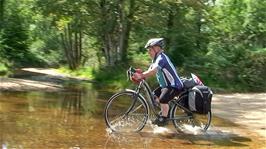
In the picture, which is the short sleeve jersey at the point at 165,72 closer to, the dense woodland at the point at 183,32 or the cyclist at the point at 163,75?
the cyclist at the point at 163,75

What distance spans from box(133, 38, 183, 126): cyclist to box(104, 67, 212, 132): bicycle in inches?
5.1

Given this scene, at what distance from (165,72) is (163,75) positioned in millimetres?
93

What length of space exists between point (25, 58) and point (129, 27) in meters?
17.5

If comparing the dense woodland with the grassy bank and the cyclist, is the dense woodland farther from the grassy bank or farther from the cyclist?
the cyclist

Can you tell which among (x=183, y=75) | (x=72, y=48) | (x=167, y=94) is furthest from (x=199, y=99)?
(x=72, y=48)

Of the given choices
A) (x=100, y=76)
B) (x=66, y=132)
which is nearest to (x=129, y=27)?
(x=100, y=76)

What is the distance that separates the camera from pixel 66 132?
361 inches

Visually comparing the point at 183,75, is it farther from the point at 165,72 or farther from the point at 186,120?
the point at 165,72

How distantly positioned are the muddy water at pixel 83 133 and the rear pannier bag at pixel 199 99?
54cm

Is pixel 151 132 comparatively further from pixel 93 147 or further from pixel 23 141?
pixel 23 141

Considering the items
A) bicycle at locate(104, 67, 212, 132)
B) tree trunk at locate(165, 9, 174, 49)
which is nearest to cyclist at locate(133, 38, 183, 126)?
bicycle at locate(104, 67, 212, 132)

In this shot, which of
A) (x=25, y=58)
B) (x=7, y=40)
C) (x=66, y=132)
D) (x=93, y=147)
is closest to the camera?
(x=93, y=147)

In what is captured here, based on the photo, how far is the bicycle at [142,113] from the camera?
949 cm

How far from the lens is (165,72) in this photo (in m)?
9.48
